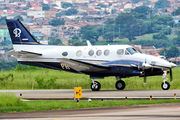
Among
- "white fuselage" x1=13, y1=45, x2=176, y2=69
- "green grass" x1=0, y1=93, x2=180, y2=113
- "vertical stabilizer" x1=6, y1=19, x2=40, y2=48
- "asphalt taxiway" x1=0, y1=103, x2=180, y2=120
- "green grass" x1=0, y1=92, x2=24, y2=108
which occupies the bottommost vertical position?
"asphalt taxiway" x1=0, y1=103, x2=180, y2=120

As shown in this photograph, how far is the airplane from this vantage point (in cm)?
3156

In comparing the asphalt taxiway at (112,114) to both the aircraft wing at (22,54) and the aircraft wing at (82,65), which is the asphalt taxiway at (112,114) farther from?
the aircraft wing at (22,54)

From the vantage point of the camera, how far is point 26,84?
4016cm

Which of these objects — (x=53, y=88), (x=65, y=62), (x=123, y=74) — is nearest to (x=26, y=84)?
(x=53, y=88)

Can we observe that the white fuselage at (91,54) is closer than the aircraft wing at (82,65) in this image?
Yes

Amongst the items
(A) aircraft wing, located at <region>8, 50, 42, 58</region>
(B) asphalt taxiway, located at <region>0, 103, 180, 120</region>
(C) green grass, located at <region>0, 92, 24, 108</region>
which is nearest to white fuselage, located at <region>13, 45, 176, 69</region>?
(A) aircraft wing, located at <region>8, 50, 42, 58</region>

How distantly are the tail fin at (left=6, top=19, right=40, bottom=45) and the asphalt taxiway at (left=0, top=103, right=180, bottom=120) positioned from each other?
16.4 m

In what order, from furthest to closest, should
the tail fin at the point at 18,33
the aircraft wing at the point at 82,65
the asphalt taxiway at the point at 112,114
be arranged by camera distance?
the tail fin at the point at 18,33, the aircraft wing at the point at 82,65, the asphalt taxiway at the point at 112,114

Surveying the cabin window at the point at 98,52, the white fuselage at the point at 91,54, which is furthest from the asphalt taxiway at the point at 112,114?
the cabin window at the point at 98,52

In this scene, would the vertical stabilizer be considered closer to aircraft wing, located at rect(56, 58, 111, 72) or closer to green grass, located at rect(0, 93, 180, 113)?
aircraft wing, located at rect(56, 58, 111, 72)

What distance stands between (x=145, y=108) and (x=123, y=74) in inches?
430

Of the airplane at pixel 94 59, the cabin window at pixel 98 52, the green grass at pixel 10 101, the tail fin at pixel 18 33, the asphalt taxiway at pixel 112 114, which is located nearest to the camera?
the asphalt taxiway at pixel 112 114

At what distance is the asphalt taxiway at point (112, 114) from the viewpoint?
1844cm

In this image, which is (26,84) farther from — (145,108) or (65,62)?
(145,108)
